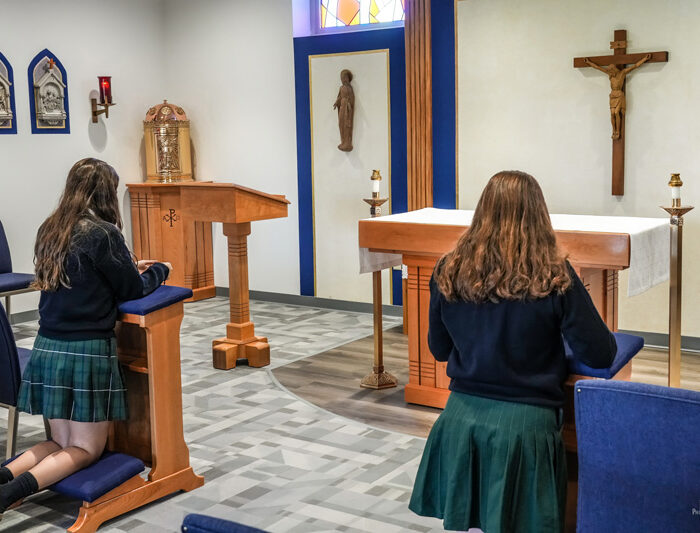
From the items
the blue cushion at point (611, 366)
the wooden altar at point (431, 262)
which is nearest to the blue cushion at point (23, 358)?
the wooden altar at point (431, 262)

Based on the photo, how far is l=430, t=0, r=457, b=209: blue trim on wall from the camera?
Result: 280 inches

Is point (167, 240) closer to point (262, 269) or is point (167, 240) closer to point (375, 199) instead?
Answer: point (262, 269)

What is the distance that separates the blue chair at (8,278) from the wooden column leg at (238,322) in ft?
5.19

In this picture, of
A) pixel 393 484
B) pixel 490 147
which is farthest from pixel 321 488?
pixel 490 147

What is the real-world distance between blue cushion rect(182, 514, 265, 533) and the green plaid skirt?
2431 millimetres

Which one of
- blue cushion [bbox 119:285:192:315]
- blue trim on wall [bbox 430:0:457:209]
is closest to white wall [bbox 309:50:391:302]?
blue trim on wall [bbox 430:0:457:209]

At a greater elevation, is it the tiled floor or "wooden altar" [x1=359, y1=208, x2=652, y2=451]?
"wooden altar" [x1=359, y1=208, x2=652, y2=451]

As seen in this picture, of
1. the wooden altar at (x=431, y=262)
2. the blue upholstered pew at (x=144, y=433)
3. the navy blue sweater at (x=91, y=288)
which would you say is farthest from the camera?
the wooden altar at (x=431, y=262)

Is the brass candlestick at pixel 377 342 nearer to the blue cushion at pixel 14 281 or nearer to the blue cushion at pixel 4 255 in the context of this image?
the blue cushion at pixel 14 281

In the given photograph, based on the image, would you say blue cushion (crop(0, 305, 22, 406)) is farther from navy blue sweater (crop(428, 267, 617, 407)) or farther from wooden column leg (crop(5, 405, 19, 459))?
navy blue sweater (crop(428, 267, 617, 407))

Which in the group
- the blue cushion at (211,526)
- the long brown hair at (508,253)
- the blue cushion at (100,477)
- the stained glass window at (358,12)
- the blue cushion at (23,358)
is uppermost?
the stained glass window at (358,12)

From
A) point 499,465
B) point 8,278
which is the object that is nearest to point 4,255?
point 8,278

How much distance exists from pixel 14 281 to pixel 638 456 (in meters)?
5.70

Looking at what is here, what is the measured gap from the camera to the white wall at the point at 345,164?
25.3 feet
